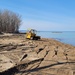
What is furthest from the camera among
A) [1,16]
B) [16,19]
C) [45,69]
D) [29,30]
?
[16,19]

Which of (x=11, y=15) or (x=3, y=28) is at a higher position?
(x=11, y=15)

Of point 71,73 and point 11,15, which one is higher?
point 11,15

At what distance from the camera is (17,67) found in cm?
1138

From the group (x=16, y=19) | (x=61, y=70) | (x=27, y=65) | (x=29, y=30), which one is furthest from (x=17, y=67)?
(x=16, y=19)

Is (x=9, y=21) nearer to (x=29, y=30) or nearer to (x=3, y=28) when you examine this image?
(x=3, y=28)

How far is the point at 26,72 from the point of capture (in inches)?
399

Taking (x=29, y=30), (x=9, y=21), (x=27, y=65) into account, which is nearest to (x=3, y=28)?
(x=9, y=21)

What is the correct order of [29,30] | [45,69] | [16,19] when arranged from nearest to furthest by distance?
[45,69] → [29,30] → [16,19]

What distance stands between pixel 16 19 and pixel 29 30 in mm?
51844

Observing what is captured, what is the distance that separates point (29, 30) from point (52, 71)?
1055 inches

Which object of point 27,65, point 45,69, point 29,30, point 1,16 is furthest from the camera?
point 1,16

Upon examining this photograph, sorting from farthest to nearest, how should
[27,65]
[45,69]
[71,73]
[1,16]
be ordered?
[1,16]
[27,65]
[45,69]
[71,73]

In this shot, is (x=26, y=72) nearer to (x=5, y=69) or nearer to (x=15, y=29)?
(x=5, y=69)

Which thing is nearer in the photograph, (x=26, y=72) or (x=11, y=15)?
(x=26, y=72)
